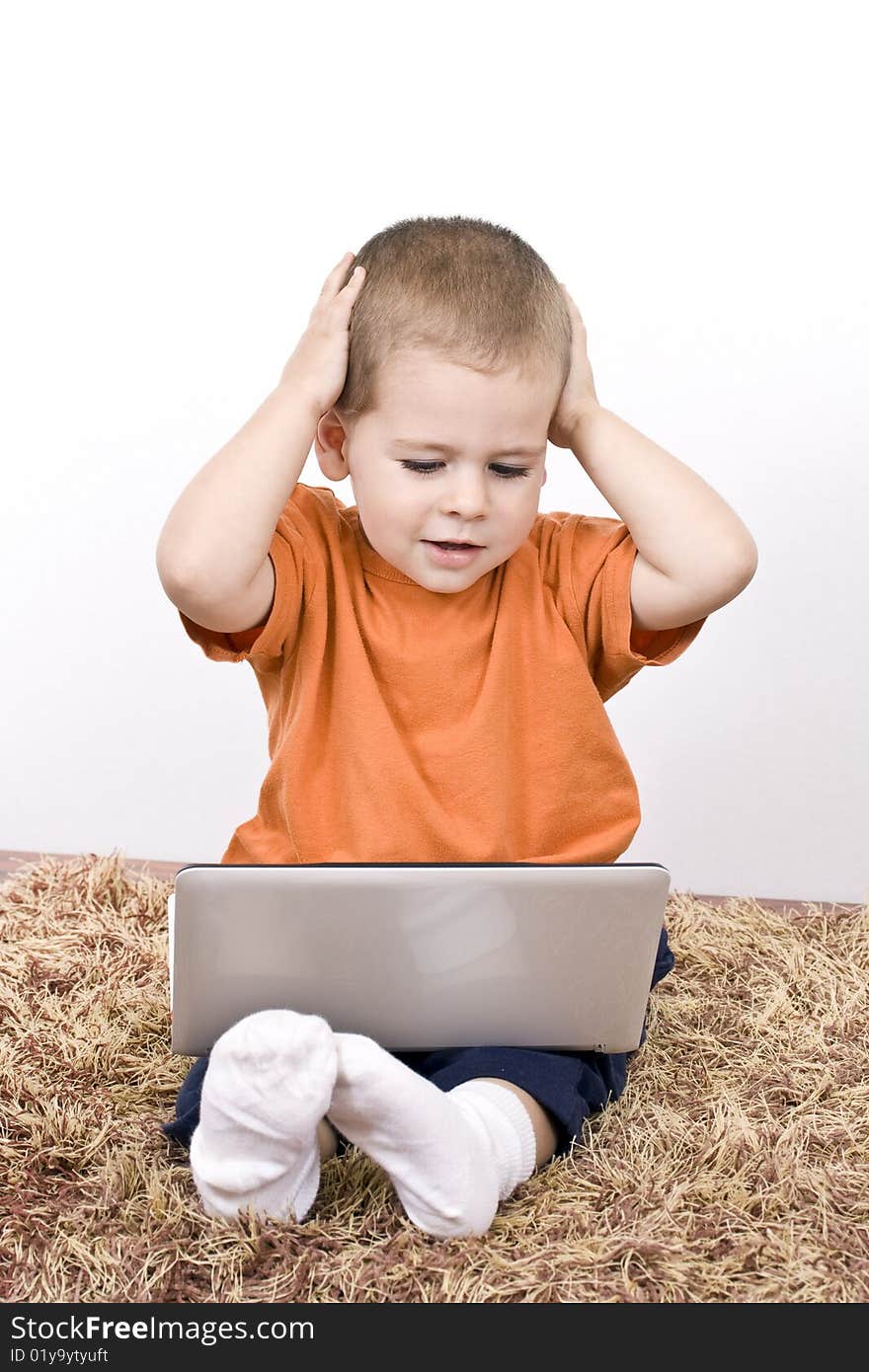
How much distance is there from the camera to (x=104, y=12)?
2.28 metres

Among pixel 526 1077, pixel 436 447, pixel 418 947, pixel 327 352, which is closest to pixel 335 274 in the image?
pixel 327 352

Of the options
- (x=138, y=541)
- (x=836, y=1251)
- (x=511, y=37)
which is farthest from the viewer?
(x=138, y=541)

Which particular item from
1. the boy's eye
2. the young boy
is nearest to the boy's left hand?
the young boy

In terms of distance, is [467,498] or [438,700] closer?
[467,498]

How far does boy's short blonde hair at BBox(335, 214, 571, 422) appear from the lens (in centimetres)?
125

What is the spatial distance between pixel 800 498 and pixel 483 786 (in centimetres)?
106

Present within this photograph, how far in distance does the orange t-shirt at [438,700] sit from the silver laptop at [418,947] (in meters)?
0.21

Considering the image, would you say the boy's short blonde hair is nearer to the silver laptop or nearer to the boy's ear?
the boy's ear

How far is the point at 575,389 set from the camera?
4.49 feet

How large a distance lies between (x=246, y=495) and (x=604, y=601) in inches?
14.2

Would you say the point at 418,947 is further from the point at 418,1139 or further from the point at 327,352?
the point at 327,352

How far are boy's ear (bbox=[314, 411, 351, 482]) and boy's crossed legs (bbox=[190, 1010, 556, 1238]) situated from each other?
0.57m

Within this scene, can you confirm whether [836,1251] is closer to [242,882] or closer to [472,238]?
[242,882]
